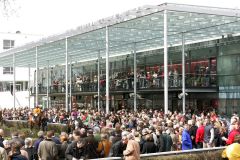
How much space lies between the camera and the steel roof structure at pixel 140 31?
22.7 meters

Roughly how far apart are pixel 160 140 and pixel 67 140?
2.75 meters

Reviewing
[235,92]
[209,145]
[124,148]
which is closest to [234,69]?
[235,92]

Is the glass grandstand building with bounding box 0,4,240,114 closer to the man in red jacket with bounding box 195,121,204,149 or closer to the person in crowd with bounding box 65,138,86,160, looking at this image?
the man in red jacket with bounding box 195,121,204,149

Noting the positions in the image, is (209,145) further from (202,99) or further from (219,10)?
(202,99)

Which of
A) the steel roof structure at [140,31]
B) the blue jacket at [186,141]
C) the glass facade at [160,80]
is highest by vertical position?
the steel roof structure at [140,31]

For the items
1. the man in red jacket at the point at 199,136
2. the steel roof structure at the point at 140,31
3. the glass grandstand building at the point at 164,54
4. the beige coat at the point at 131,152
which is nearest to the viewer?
the beige coat at the point at 131,152

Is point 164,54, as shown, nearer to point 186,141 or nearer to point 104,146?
point 186,141

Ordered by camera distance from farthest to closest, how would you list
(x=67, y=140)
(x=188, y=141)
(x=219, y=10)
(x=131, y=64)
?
(x=131, y=64) < (x=219, y=10) < (x=188, y=141) < (x=67, y=140)

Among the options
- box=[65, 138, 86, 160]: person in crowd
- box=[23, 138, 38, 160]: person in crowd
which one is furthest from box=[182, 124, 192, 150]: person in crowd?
box=[23, 138, 38, 160]: person in crowd

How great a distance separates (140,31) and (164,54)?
6877 mm

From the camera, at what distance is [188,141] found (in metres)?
14.2

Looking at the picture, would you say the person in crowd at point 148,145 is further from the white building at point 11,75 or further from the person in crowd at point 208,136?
the white building at point 11,75

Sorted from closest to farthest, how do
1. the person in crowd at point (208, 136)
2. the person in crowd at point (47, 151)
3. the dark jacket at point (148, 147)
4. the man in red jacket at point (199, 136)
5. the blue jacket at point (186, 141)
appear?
the person in crowd at point (47, 151) → the dark jacket at point (148, 147) → the blue jacket at point (186, 141) → the person in crowd at point (208, 136) → the man in red jacket at point (199, 136)

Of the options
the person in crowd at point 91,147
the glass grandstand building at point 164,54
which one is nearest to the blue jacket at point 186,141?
the person in crowd at point 91,147
